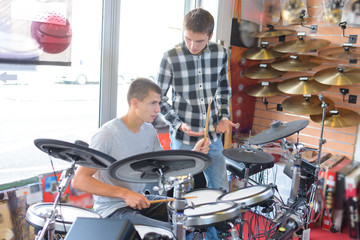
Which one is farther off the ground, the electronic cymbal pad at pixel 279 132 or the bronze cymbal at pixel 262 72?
the bronze cymbal at pixel 262 72

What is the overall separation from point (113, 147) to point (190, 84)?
80 centimetres

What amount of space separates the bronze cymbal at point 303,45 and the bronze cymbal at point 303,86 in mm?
275

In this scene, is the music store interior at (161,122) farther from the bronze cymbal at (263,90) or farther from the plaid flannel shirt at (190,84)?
the plaid flannel shirt at (190,84)

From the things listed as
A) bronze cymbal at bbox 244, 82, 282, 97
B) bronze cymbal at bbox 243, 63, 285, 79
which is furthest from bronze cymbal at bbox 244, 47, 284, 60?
bronze cymbal at bbox 244, 82, 282, 97

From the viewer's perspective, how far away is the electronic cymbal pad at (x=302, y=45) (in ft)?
9.10

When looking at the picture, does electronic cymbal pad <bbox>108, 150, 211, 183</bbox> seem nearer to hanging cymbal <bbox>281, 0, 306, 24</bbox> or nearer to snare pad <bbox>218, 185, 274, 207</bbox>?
snare pad <bbox>218, 185, 274, 207</bbox>

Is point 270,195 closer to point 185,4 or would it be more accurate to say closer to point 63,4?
point 63,4

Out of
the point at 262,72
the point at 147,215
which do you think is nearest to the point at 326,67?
the point at 262,72

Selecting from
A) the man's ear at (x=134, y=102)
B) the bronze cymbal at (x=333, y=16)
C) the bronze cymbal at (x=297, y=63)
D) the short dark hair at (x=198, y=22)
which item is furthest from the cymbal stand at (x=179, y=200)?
the bronze cymbal at (x=333, y=16)

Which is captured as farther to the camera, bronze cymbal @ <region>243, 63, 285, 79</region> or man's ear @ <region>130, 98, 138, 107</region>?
bronze cymbal @ <region>243, 63, 285, 79</region>

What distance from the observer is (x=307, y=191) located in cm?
238

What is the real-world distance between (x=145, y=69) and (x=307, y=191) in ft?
5.71

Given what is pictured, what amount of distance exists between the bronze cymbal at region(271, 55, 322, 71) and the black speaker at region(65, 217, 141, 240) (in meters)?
2.33

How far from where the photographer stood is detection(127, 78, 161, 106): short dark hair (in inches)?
67.0
